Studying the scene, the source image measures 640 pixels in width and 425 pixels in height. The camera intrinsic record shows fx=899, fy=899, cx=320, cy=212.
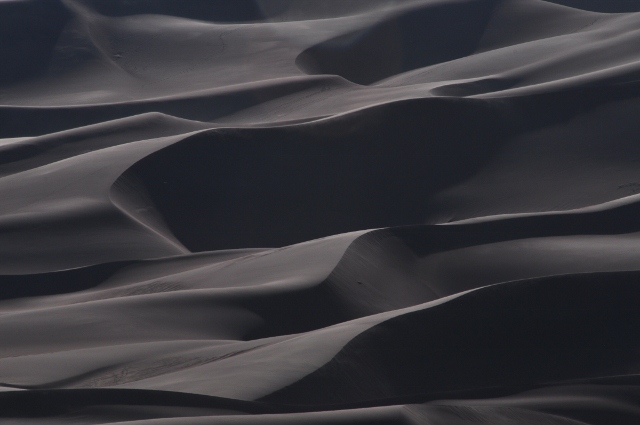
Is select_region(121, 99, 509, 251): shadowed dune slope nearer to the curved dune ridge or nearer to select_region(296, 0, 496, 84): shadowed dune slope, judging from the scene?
the curved dune ridge

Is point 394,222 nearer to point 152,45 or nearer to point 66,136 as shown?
point 66,136

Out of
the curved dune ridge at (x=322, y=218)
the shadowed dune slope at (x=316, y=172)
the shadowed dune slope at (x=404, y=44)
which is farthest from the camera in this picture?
the shadowed dune slope at (x=404, y=44)

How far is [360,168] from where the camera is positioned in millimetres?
9758

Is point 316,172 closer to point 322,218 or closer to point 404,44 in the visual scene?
point 322,218

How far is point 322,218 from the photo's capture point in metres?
9.17

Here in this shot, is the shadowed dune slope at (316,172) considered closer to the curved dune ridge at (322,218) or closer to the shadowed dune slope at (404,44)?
the curved dune ridge at (322,218)

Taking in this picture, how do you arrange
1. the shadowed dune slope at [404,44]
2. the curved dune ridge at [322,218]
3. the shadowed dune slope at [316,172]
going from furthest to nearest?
the shadowed dune slope at [404,44] < the shadowed dune slope at [316,172] < the curved dune ridge at [322,218]

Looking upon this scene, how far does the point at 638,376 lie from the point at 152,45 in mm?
15169

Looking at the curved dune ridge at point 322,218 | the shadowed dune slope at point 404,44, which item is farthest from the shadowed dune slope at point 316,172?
the shadowed dune slope at point 404,44

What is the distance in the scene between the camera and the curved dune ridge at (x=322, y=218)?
4047 millimetres

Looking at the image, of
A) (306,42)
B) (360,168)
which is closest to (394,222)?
(360,168)

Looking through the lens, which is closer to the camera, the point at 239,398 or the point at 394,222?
the point at 239,398

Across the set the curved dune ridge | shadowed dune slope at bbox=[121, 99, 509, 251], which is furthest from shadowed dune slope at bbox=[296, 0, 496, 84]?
shadowed dune slope at bbox=[121, 99, 509, 251]

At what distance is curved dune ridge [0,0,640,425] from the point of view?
4047 millimetres
